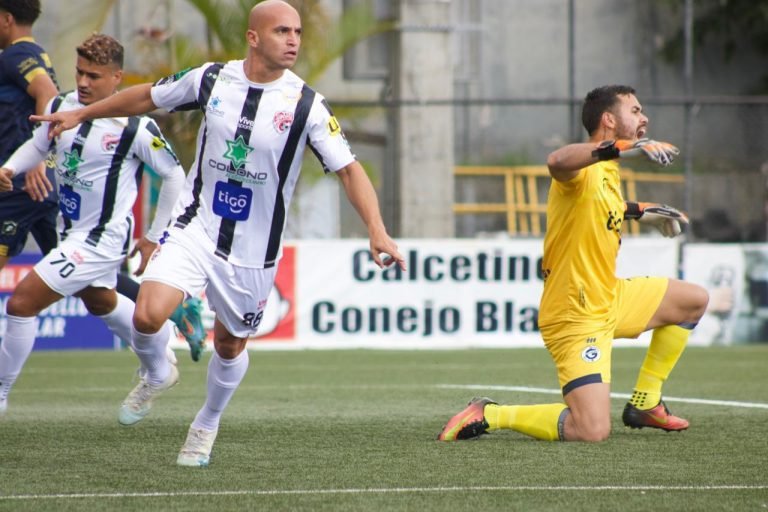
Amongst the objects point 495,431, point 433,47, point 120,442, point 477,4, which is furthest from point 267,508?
point 477,4

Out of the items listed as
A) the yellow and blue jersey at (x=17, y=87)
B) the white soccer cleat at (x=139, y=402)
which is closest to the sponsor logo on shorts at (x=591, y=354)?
the white soccer cleat at (x=139, y=402)

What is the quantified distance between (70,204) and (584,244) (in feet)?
9.77

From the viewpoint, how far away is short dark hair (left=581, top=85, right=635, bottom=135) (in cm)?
701

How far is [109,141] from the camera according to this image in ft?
25.2

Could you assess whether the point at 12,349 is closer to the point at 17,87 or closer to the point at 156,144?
the point at 156,144

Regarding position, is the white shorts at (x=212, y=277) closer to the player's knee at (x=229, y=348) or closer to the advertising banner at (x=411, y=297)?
the player's knee at (x=229, y=348)

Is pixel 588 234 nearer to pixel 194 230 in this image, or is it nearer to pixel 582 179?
pixel 582 179

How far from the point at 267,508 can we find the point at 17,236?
12.1ft

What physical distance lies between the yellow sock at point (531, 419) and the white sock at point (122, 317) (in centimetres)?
249

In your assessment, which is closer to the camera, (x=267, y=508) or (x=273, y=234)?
(x=267, y=508)

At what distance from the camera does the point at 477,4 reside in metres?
25.0

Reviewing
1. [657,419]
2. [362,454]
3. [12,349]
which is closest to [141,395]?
[12,349]

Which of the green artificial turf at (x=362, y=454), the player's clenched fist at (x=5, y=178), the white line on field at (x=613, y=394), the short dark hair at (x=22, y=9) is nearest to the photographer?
the green artificial turf at (x=362, y=454)

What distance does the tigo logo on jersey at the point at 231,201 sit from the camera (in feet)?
19.7
